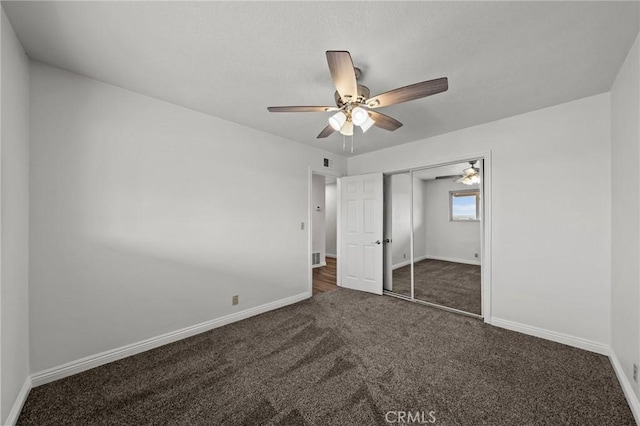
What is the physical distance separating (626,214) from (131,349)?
4.35 metres

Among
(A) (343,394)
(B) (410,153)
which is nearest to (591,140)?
(B) (410,153)

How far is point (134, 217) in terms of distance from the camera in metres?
2.26

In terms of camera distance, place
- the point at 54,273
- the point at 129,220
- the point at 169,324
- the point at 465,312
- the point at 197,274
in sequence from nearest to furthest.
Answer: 1. the point at 54,273
2. the point at 129,220
3. the point at 169,324
4. the point at 197,274
5. the point at 465,312

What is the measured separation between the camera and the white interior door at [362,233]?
398cm

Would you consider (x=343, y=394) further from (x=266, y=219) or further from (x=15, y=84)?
(x=15, y=84)

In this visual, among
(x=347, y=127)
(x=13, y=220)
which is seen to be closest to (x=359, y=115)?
(x=347, y=127)

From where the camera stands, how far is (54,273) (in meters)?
1.89

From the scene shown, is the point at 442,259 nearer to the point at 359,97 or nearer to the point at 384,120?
the point at 384,120

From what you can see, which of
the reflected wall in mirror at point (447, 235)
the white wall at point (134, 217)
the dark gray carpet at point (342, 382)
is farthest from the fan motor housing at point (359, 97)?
the reflected wall in mirror at point (447, 235)

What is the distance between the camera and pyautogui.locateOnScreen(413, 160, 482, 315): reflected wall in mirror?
141 inches

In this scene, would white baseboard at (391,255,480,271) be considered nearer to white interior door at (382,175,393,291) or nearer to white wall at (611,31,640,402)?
white interior door at (382,175,393,291)

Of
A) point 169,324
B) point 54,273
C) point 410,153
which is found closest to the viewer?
point 54,273

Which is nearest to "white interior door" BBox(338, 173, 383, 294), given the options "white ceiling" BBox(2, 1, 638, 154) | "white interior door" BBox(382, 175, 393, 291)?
"white interior door" BBox(382, 175, 393, 291)

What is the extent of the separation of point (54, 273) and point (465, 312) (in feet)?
14.0
